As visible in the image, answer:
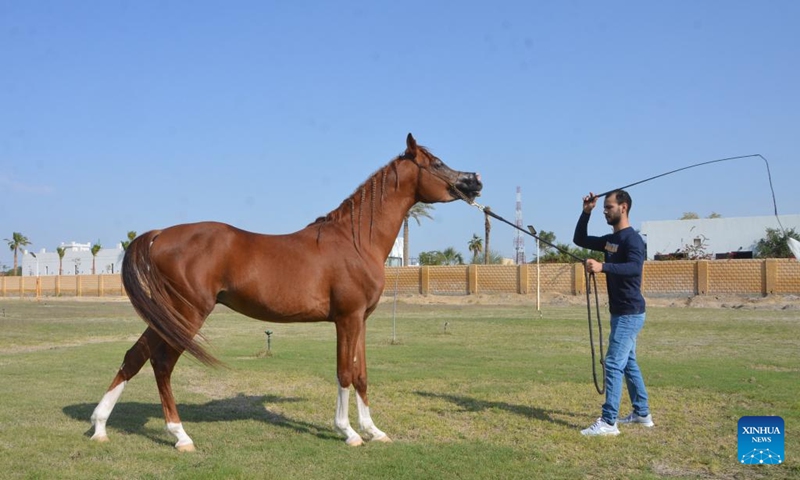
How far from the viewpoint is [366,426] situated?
713 cm

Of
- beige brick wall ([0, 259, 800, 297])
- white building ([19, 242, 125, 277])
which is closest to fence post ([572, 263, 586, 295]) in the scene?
beige brick wall ([0, 259, 800, 297])

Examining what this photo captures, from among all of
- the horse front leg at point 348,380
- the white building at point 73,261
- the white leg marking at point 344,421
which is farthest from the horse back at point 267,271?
the white building at point 73,261

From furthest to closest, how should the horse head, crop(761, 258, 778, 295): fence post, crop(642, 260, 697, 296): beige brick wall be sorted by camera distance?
crop(642, 260, 697, 296): beige brick wall
crop(761, 258, 778, 295): fence post
the horse head

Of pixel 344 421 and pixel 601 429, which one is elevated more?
pixel 344 421

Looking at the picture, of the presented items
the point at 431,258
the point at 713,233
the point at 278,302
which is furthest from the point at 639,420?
the point at 431,258

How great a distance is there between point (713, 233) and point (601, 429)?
163ft

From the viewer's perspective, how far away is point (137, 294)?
6629mm

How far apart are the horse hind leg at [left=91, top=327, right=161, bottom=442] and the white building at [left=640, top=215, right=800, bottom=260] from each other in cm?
5026

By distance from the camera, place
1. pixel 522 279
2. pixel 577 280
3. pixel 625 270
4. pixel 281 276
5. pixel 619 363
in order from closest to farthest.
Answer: pixel 281 276 < pixel 625 270 < pixel 619 363 < pixel 577 280 < pixel 522 279

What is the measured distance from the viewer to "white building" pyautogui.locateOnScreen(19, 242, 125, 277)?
86688 millimetres

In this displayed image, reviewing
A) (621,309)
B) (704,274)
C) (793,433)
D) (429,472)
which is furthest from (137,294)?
(704,274)

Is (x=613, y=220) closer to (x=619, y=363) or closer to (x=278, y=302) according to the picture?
(x=619, y=363)

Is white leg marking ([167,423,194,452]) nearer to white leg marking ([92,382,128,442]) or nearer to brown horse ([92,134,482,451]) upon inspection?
brown horse ([92,134,482,451])

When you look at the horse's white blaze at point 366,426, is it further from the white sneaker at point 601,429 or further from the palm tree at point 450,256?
the palm tree at point 450,256
